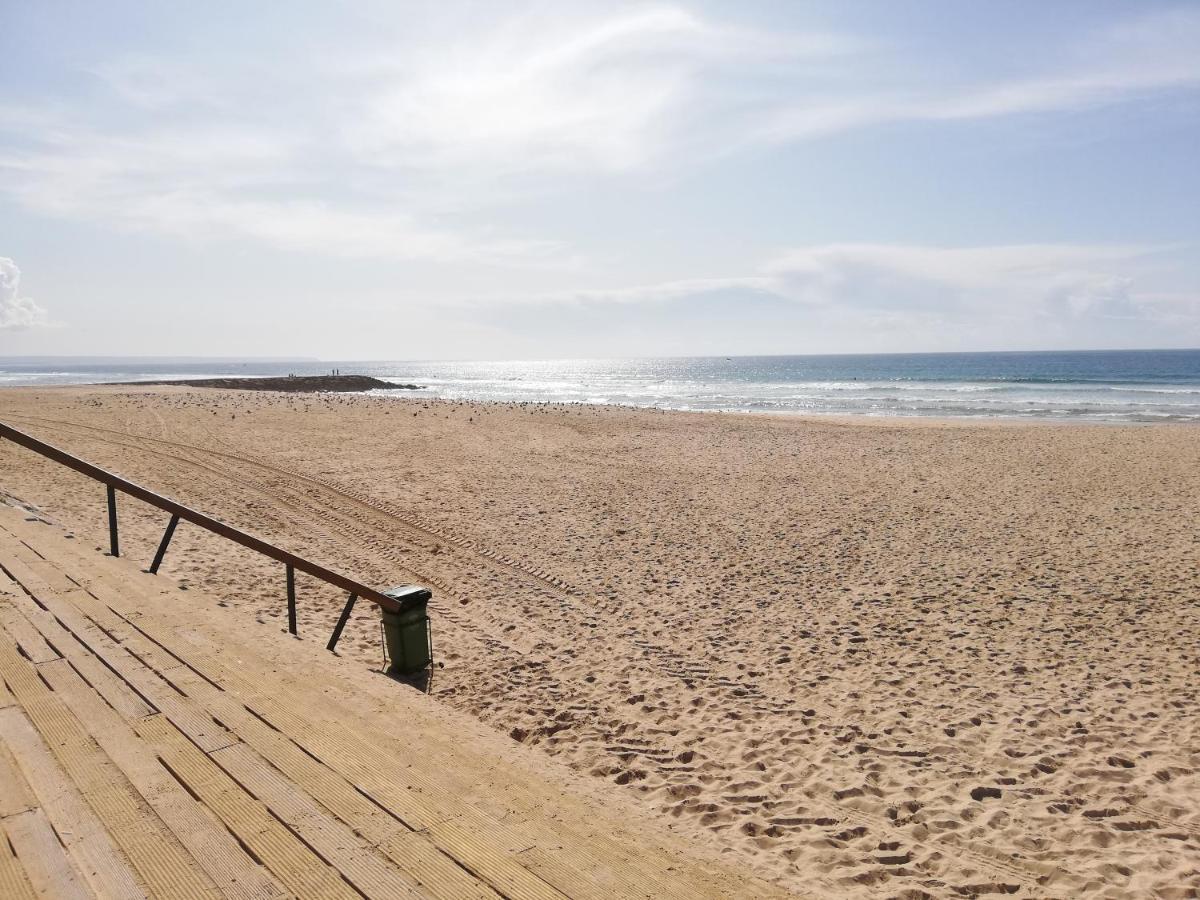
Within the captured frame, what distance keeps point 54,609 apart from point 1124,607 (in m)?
11.1

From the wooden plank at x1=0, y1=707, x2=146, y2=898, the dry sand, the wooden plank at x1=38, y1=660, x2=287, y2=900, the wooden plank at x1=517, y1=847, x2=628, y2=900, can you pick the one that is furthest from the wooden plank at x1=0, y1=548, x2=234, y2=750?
the dry sand

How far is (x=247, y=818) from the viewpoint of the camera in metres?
3.07

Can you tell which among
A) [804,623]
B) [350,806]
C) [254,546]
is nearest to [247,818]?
[350,806]

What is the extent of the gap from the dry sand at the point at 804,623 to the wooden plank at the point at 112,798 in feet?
9.01

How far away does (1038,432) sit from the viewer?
2742 cm

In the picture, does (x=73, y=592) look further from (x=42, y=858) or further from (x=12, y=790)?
(x=42, y=858)

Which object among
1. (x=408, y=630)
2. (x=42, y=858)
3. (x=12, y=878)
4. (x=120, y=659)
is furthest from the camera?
(x=408, y=630)

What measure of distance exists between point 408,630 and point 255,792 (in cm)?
306

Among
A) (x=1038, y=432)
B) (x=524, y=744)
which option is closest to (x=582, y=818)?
(x=524, y=744)

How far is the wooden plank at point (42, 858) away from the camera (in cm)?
253

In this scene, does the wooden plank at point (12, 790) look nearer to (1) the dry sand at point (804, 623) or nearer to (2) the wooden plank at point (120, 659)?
(2) the wooden plank at point (120, 659)

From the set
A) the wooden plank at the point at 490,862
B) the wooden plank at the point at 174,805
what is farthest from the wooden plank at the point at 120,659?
the wooden plank at the point at 490,862

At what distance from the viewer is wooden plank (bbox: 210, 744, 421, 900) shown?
2801 millimetres

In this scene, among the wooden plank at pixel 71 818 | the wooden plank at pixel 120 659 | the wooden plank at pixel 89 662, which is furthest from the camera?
the wooden plank at pixel 89 662
